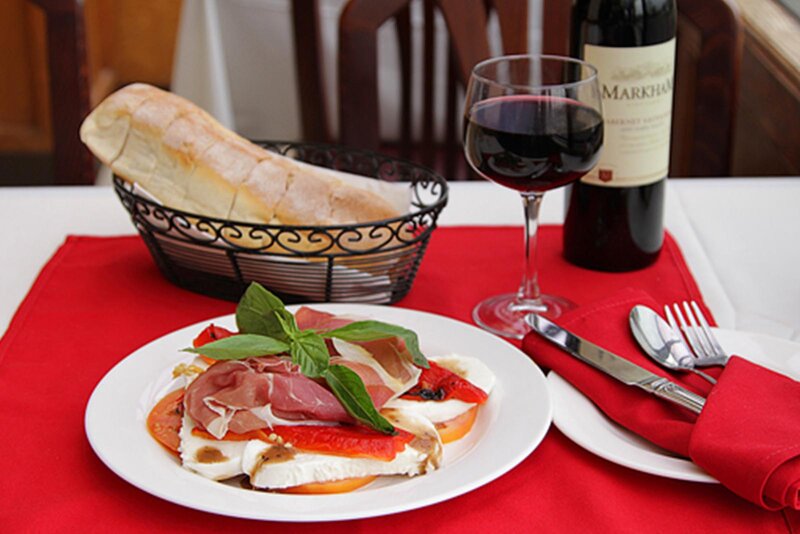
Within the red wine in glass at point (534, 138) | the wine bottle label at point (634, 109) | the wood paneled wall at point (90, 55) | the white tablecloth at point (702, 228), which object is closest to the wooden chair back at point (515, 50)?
the white tablecloth at point (702, 228)

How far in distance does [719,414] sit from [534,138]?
32 centimetres

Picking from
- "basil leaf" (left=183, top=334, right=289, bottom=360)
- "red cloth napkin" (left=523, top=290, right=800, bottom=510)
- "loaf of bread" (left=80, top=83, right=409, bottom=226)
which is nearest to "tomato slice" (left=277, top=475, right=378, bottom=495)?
"basil leaf" (left=183, top=334, right=289, bottom=360)

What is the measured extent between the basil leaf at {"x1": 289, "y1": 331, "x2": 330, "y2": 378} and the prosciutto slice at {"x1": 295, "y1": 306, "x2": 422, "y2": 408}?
1.1 inches

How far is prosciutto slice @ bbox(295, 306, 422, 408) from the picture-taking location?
29.4 inches

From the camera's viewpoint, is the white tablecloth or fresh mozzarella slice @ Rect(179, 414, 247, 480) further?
the white tablecloth

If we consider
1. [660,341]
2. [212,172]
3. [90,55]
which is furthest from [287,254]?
[90,55]

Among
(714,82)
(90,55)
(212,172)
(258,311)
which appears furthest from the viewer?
(90,55)

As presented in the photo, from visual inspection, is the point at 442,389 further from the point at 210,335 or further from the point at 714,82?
the point at 714,82

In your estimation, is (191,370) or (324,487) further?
(191,370)

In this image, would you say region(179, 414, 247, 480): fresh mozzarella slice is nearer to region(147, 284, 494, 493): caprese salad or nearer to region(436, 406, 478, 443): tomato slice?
region(147, 284, 494, 493): caprese salad

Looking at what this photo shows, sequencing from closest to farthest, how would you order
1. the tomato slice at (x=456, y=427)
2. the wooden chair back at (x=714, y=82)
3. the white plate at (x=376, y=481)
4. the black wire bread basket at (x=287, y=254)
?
the white plate at (x=376, y=481), the tomato slice at (x=456, y=427), the black wire bread basket at (x=287, y=254), the wooden chair back at (x=714, y=82)

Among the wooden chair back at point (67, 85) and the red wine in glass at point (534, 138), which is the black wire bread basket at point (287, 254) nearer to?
the red wine in glass at point (534, 138)

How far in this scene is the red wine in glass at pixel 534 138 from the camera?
93cm

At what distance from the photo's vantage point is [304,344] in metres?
0.75
